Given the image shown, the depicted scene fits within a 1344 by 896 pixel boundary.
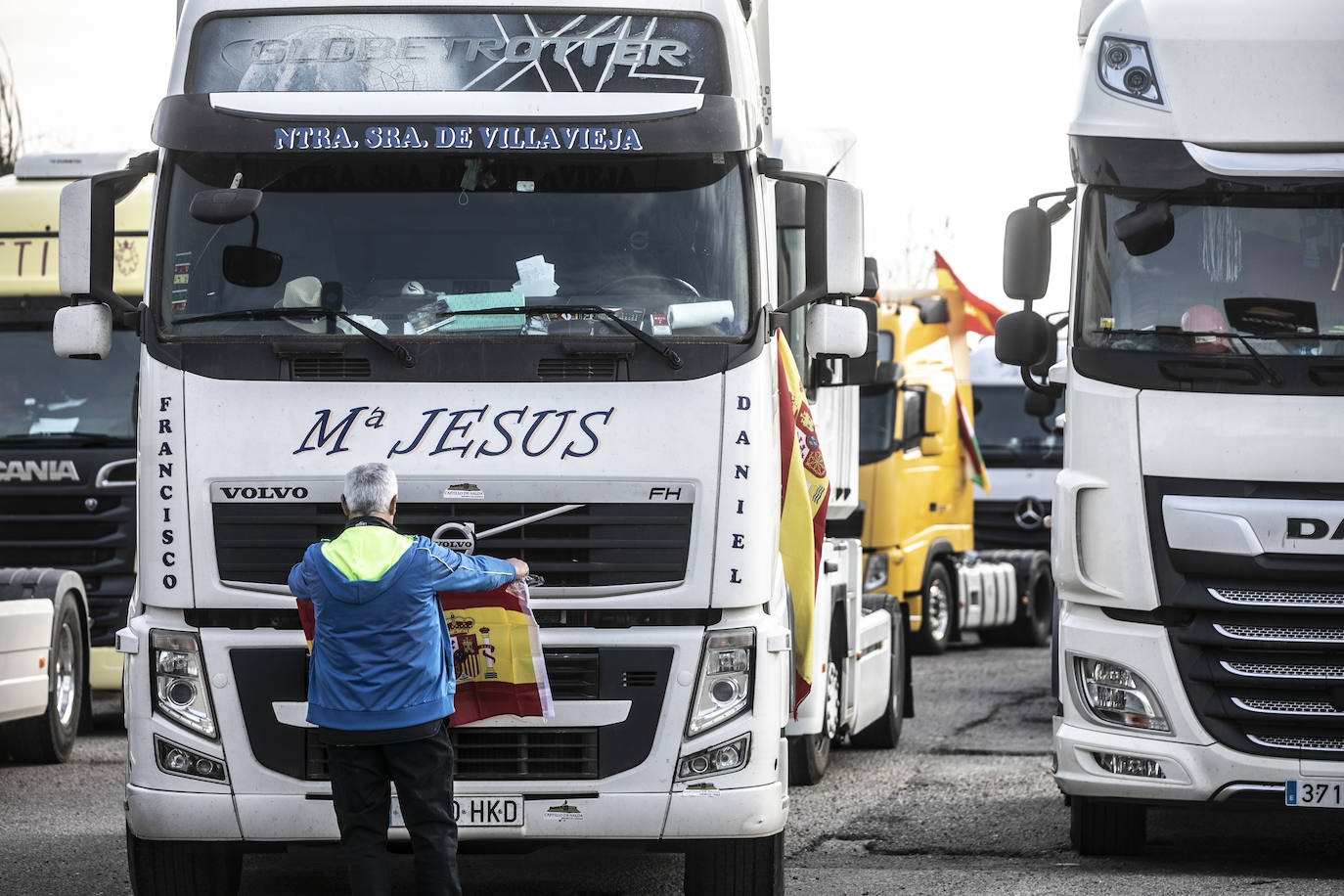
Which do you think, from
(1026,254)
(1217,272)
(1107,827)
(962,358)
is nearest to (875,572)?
(962,358)

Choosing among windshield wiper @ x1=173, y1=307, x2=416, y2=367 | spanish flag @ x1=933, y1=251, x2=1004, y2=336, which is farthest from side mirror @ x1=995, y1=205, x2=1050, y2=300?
spanish flag @ x1=933, y1=251, x2=1004, y2=336

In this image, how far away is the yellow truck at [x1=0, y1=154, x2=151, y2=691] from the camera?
45.3ft

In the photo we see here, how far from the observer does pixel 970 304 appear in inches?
854

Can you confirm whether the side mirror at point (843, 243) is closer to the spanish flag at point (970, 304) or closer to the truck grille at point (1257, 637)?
the truck grille at point (1257, 637)

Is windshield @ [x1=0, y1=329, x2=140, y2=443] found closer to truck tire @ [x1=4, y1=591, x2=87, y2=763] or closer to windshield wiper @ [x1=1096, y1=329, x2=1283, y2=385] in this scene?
truck tire @ [x1=4, y1=591, x2=87, y2=763]

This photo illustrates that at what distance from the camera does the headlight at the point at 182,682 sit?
720 centimetres

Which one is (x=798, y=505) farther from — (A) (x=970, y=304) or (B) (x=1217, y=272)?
(A) (x=970, y=304)

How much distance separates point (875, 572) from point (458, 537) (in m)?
11.4

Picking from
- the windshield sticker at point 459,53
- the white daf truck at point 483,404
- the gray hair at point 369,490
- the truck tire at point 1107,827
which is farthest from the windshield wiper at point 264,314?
the truck tire at point 1107,827

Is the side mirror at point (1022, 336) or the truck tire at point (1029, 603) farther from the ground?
the side mirror at point (1022, 336)

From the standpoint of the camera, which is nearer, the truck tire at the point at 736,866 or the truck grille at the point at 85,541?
the truck tire at the point at 736,866

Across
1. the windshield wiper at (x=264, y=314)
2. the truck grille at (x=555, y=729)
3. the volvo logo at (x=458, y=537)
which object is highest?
the windshield wiper at (x=264, y=314)

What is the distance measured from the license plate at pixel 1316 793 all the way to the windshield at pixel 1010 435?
14.7m

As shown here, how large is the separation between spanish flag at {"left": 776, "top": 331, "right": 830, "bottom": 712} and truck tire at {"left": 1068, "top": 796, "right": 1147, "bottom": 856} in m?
1.68
